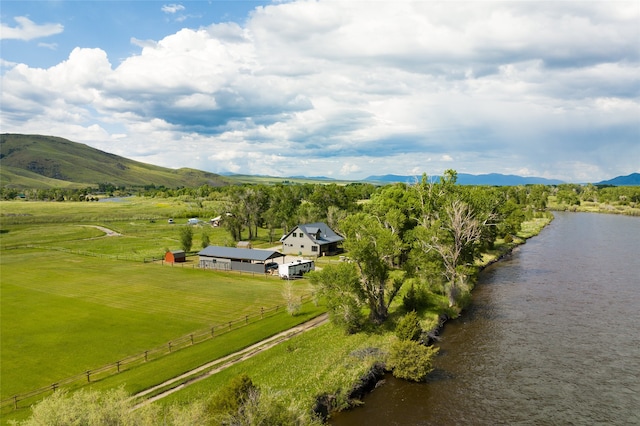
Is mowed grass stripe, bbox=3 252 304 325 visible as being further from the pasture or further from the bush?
the bush

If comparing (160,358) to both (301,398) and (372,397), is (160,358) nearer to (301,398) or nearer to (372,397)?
(301,398)

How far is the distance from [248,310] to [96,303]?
21.7 meters

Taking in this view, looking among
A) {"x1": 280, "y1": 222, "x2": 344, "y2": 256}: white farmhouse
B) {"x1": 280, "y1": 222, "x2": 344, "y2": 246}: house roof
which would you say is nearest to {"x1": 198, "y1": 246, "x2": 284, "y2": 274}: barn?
{"x1": 280, "y1": 222, "x2": 344, "y2": 256}: white farmhouse

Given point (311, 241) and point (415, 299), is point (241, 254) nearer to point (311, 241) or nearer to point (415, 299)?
point (311, 241)

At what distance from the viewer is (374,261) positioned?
4688 centimetres

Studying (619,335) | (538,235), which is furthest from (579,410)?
(538,235)

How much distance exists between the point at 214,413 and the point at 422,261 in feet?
126

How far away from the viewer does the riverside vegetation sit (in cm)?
2782

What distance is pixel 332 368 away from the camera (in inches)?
1389

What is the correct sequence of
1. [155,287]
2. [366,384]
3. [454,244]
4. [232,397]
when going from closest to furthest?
[232,397]
[366,384]
[454,244]
[155,287]

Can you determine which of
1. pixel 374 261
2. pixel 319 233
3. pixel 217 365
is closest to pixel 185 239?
pixel 319 233

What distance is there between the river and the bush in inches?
33.6

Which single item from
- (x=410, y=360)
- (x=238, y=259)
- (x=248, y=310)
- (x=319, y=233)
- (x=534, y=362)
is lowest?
(x=534, y=362)

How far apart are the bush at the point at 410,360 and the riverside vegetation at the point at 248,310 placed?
12cm
